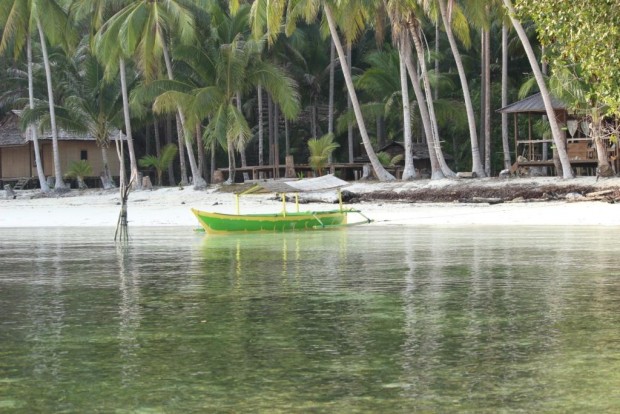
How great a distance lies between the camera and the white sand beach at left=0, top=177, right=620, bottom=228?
2919 centimetres

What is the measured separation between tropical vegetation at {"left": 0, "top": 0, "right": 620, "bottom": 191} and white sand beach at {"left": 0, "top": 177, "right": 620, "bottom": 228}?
1.61 m

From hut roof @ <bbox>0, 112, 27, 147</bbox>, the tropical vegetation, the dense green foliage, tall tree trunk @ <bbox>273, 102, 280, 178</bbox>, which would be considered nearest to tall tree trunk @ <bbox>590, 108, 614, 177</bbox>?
the tropical vegetation

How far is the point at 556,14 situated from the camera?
17531mm

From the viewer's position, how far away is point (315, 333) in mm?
9414

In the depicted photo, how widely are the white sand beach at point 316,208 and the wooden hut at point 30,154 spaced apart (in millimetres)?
7778

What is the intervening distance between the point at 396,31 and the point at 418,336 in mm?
28259

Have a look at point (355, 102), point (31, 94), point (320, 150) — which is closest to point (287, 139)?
point (320, 150)

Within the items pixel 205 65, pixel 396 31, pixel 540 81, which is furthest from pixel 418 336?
pixel 205 65

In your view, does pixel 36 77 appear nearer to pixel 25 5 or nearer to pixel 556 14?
pixel 25 5

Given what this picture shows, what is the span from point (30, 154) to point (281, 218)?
28.5 meters

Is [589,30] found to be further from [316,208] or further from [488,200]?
[316,208]

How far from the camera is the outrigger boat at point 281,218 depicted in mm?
26859

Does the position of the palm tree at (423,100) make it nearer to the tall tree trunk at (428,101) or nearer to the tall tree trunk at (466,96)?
the tall tree trunk at (428,101)

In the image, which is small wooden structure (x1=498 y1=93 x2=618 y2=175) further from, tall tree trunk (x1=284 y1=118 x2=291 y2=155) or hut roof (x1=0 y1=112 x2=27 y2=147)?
hut roof (x1=0 y1=112 x2=27 y2=147)
